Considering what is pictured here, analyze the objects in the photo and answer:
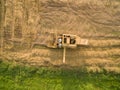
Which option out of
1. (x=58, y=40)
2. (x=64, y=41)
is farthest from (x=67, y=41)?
(x=58, y=40)

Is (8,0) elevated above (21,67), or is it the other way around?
(8,0)

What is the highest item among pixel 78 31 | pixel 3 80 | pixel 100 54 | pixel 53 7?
pixel 53 7

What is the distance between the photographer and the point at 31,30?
10.7 meters

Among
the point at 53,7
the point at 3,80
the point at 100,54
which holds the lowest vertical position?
the point at 3,80

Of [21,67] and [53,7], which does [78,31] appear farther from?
[21,67]

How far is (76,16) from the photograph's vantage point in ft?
35.3

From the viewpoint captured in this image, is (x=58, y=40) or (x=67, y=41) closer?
(x=67, y=41)

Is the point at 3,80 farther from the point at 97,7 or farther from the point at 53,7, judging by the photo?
the point at 97,7

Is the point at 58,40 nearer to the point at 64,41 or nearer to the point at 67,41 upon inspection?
the point at 64,41

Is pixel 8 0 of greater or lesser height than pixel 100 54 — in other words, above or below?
above

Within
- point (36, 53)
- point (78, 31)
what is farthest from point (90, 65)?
point (36, 53)

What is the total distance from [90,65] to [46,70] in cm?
166

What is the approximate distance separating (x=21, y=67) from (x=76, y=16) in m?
2.81

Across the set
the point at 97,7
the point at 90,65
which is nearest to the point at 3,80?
the point at 90,65
